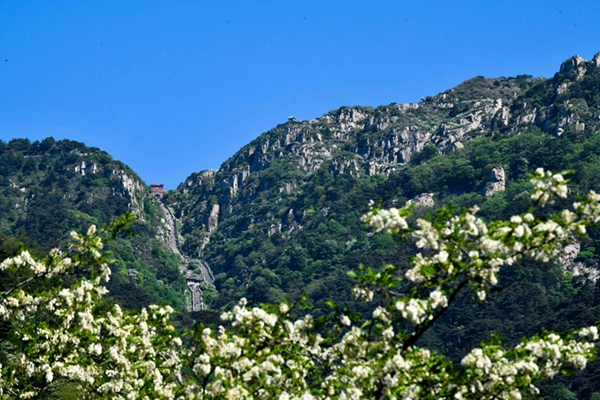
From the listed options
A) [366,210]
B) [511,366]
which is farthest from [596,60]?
[511,366]

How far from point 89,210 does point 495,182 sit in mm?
85475

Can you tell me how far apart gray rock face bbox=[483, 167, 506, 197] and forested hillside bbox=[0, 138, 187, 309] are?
56.0 metres

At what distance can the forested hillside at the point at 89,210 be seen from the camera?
138 meters

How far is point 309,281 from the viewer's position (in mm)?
141625

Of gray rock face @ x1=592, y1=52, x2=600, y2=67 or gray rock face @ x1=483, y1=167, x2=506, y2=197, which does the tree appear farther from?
gray rock face @ x1=592, y1=52, x2=600, y2=67

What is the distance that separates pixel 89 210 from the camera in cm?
17200

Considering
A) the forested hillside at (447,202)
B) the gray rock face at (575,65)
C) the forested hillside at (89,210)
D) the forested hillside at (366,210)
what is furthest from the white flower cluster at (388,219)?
the gray rock face at (575,65)

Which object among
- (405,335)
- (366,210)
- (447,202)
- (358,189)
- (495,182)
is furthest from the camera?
(358,189)

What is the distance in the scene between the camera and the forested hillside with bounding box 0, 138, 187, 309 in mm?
138375

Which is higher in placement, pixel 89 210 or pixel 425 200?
pixel 89 210

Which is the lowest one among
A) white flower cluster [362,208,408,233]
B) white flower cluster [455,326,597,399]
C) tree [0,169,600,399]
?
white flower cluster [455,326,597,399]

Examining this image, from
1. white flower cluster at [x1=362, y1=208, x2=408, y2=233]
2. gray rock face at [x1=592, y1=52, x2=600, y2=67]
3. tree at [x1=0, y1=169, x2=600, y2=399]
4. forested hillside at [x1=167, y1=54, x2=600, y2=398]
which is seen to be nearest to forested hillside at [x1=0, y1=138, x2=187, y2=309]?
forested hillside at [x1=167, y1=54, x2=600, y2=398]

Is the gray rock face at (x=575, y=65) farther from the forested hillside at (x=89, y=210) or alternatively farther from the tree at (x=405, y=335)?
the tree at (x=405, y=335)

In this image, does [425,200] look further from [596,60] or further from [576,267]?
[596,60]
